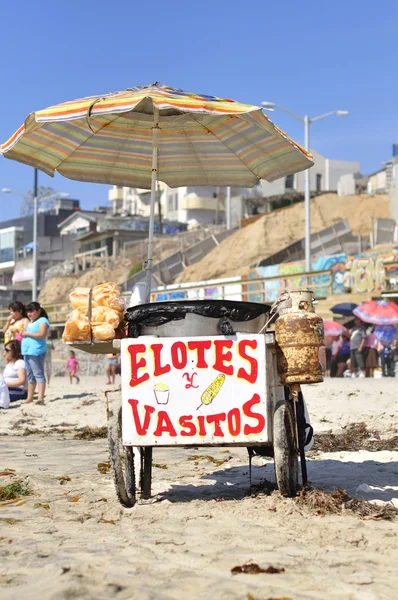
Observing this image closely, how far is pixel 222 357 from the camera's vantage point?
5.02 m

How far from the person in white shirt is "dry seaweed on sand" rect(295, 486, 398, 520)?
853cm

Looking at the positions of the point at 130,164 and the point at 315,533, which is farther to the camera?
the point at 130,164

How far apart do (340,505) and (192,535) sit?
1.09 m

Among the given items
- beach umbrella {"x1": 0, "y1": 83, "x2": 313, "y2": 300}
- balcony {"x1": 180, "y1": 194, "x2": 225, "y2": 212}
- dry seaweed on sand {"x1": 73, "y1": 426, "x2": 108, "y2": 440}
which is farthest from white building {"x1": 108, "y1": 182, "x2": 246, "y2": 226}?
beach umbrella {"x1": 0, "y1": 83, "x2": 313, "y2": 300}

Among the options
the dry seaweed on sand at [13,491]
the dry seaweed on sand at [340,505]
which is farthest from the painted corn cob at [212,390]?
the dry seaweed on sand at [13,491]

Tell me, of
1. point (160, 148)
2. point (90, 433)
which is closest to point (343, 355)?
point (90, 433)

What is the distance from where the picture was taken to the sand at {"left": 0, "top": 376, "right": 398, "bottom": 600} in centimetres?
348

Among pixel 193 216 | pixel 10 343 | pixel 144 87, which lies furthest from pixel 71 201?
pixel 144 87

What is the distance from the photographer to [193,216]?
8212 centimetres

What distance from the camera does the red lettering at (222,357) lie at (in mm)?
5016

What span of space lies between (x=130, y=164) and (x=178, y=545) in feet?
13.2

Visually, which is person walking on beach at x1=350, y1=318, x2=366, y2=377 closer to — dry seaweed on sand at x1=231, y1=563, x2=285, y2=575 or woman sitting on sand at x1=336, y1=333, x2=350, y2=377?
woman sitting on sand at x1=336, y1=333, x2=350, y2=377

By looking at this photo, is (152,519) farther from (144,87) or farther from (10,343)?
(10,343)

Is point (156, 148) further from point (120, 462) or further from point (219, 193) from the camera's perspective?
point (219, 193)
